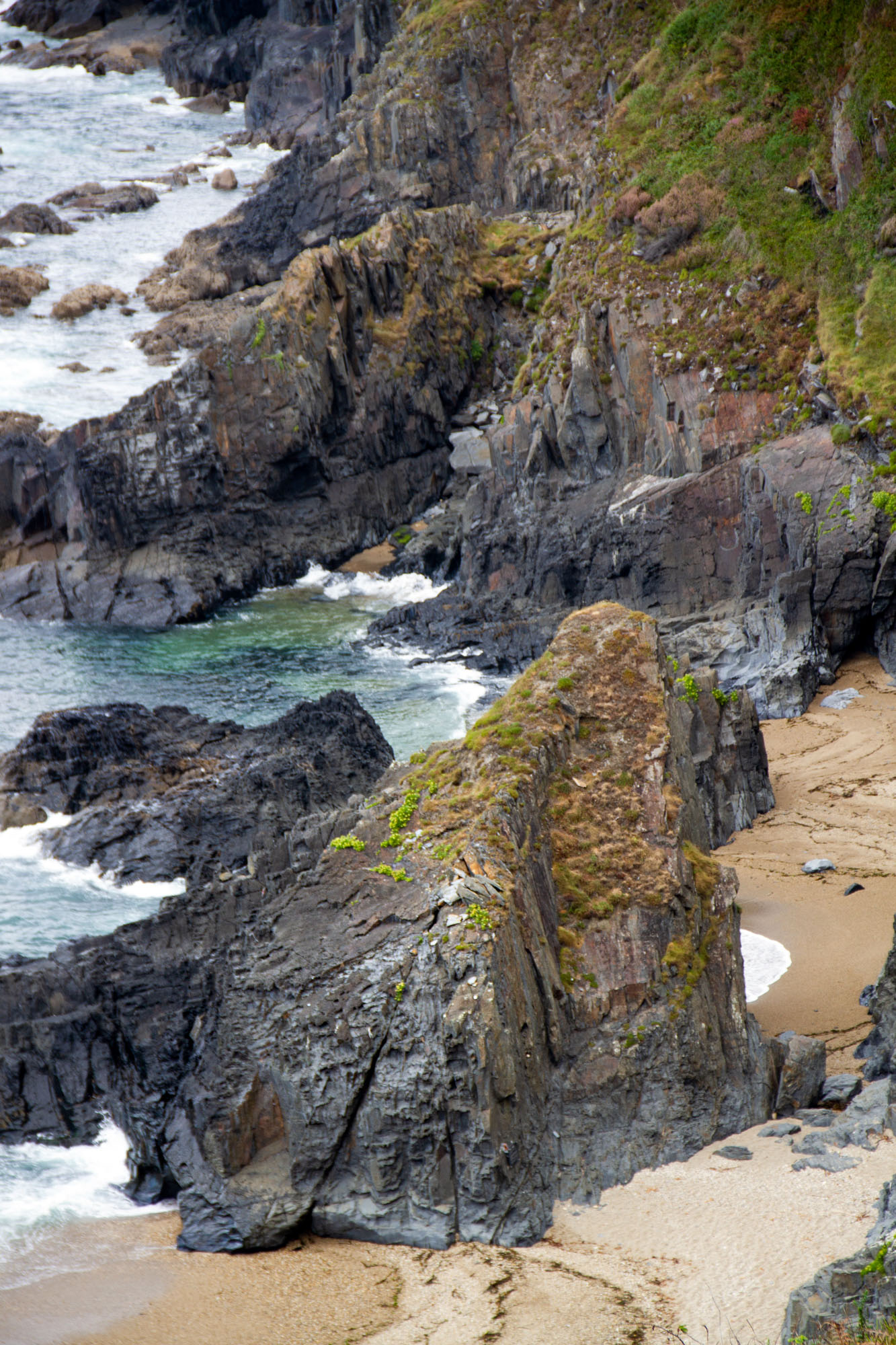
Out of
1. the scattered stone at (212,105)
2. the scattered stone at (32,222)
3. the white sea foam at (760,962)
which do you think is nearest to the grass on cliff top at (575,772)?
the white sea foam at (760,962)

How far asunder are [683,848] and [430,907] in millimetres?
4106

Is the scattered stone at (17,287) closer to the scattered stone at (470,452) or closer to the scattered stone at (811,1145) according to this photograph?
the scattered stone at (470,452)

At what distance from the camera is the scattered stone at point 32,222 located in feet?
255

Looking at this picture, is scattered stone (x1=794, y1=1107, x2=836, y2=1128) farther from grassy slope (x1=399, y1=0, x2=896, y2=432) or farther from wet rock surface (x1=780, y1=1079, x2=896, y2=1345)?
grassy slope (x1=399, y1=0, x2=896, y2=432)

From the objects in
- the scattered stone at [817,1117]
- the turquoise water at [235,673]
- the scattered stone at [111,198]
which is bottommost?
the turquoise water at [235,673]

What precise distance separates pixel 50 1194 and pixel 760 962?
12.0 meters

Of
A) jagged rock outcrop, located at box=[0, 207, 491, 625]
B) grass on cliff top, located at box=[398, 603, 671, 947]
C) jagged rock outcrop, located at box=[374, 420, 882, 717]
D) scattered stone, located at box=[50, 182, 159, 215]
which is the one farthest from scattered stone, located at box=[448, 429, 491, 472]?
→ scattered stone, located at box=[50, 182, 159, 215]

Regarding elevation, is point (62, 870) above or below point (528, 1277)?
below

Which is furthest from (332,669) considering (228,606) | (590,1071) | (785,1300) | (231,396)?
(785,1300)

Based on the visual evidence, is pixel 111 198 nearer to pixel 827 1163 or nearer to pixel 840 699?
pixel 840 699

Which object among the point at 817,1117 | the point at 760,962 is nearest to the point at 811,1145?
the point at 817,1117

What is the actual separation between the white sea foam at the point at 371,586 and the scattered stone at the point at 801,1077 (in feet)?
107

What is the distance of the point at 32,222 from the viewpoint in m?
77.8

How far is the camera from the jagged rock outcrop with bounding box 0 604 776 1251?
1447 centimetres
